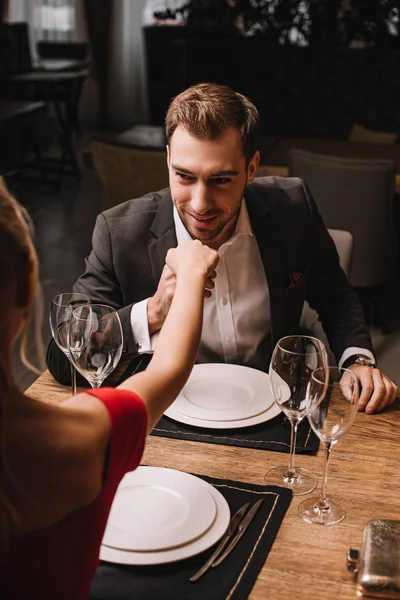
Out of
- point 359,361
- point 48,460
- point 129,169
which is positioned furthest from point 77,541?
point 129,169

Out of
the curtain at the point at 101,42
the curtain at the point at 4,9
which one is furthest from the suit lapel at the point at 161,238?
the curtain at the point at 101,42

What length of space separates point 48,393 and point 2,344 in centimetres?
86

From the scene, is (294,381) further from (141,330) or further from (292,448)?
(141,330)

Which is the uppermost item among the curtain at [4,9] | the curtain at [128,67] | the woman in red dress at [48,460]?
the curtain at [4,9]

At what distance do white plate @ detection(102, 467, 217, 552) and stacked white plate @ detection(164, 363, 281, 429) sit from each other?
228 mm

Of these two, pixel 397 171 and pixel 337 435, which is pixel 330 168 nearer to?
pixel 397 171

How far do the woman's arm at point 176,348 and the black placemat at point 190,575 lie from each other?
0.24 metres

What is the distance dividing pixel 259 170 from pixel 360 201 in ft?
1.78

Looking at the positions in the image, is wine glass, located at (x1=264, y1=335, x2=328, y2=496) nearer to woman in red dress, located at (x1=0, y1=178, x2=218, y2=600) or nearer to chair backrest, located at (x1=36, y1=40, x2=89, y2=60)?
woman in red dress, located at (x1=0, y1=178, x2=218, y2=600)

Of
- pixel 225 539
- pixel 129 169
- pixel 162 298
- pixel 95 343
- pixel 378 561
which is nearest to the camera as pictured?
pixel 378 561

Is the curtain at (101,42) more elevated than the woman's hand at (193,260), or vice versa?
the woman's hand at (193,260)

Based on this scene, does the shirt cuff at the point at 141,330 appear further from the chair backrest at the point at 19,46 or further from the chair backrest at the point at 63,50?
the chair backrest at the point at 63,50

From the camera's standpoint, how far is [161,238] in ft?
6.99

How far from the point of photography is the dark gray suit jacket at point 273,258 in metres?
2.12
